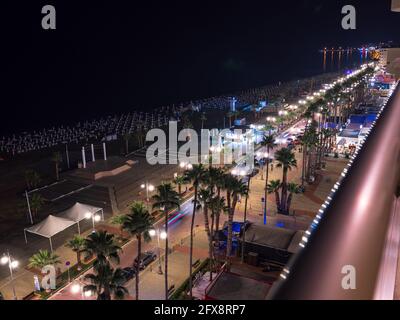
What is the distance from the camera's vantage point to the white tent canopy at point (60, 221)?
117ft

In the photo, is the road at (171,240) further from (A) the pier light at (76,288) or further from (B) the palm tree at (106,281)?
(B) the palm tree at (106,281)

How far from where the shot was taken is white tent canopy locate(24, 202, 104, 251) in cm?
3575

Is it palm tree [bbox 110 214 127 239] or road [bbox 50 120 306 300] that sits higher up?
palm tree [bbox 110 214 127 239]

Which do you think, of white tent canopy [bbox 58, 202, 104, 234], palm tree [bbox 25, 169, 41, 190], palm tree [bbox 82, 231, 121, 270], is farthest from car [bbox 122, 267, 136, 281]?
palm tree [bbox 25, 169, 41, 190]

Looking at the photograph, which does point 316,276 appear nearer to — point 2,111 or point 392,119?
point 392,119

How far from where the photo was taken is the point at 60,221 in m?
37.0

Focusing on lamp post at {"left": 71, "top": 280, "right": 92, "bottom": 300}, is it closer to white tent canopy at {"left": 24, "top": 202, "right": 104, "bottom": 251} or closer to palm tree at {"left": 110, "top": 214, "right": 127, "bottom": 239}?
palm tree at {"left": 110, "top": 214, "right": 127, "bottom": 239}

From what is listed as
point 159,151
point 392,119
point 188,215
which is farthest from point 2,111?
point 392,119

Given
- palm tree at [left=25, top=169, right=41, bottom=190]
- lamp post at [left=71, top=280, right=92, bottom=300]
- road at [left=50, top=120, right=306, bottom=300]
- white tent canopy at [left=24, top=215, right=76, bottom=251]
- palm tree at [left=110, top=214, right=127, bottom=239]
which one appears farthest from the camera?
palm tree at [left=25, top=169, right=41, bottom=190]

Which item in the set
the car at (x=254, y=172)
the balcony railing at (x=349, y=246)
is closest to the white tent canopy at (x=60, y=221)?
the car at (x=254, y=172)

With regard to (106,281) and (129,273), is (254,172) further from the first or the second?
(106,281)

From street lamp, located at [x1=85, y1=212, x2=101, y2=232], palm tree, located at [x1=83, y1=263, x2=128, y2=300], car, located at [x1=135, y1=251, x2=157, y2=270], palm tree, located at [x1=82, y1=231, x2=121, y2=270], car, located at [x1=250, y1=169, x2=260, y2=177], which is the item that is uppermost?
palm tree, located at [x1=82, y1=231, x2=121, y2=270]

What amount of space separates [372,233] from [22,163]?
3067 inches

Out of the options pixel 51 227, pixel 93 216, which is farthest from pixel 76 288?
pixel 93 216
